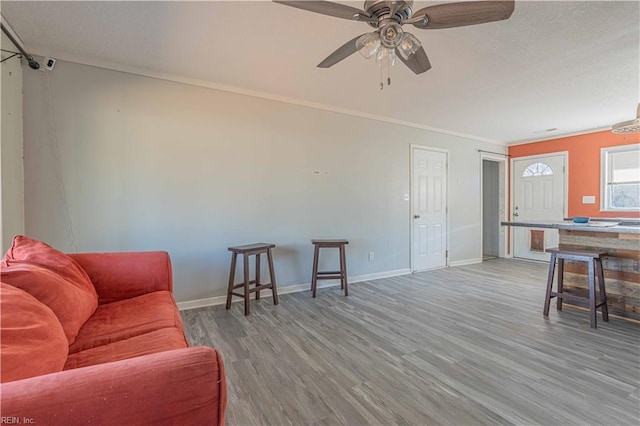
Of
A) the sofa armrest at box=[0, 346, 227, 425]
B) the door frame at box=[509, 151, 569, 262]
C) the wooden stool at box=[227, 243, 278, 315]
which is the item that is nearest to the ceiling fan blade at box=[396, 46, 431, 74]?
the sofa armrest at box=[0, 346, 227, 425]

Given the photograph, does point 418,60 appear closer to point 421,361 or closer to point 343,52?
point 343,52

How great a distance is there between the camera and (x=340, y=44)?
2.40m

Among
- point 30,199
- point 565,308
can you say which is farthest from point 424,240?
point 30,199

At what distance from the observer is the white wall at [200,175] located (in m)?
2.62

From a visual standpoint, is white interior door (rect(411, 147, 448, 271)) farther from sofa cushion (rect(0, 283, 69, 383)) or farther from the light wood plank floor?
sofa cushion (rect(0, 283, 69, 383))

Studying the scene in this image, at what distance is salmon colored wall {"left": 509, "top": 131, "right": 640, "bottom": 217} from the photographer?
485cm

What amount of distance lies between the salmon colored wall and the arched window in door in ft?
1.03

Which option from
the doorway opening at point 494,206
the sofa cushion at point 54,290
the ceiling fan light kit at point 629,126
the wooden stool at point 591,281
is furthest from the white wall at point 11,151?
the doorway opening at point 494,206

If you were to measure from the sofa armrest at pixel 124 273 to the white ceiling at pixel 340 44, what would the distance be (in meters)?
1.70

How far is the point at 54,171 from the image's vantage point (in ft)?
8.48

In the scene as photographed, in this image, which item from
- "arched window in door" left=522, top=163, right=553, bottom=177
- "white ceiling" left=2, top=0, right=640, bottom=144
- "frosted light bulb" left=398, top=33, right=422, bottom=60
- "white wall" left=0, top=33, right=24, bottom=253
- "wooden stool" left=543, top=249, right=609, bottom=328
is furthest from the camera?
"arched window in door" left=522, top=163, right=553, bottom=177

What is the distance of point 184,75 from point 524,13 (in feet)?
9.77

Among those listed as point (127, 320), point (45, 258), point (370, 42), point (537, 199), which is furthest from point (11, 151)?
point (537, 199)

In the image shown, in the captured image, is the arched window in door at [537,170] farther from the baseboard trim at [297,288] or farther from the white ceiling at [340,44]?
the baseboard trim at [297,288]
